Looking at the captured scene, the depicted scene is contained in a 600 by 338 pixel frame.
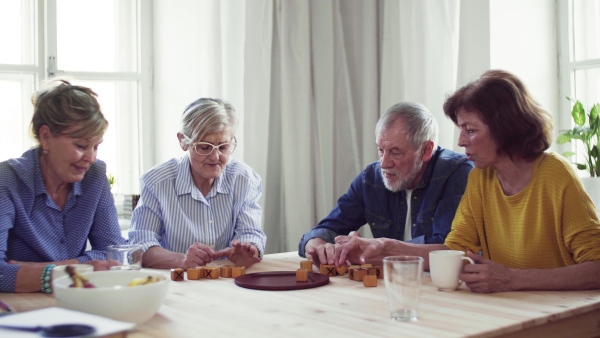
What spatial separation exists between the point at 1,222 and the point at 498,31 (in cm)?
231

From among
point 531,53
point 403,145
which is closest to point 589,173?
point 531,53

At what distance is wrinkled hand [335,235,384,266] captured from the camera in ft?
7.24

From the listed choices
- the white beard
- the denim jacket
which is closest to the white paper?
the denim jacket

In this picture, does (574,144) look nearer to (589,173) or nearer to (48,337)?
(589,173)

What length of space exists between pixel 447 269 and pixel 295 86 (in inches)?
84.5

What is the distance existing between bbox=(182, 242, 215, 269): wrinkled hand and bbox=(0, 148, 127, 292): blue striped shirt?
27cm

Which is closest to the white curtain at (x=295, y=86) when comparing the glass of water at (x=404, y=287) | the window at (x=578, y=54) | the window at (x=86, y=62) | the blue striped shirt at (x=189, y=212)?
the window at (x=86, y=62)

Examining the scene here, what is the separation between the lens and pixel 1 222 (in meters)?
2.04

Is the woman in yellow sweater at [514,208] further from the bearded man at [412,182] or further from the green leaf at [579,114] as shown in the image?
the green leaf at [579,114]

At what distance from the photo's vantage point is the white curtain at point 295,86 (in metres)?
3.79

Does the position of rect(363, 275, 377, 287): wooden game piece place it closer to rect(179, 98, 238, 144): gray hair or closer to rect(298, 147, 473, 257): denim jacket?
rect(298, 147, 473, 257): denim jacket

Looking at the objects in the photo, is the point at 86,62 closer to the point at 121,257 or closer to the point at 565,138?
the point at 121,257

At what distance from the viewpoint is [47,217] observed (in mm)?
2193

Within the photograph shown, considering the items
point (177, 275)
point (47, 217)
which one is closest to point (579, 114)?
point (177, 275)
